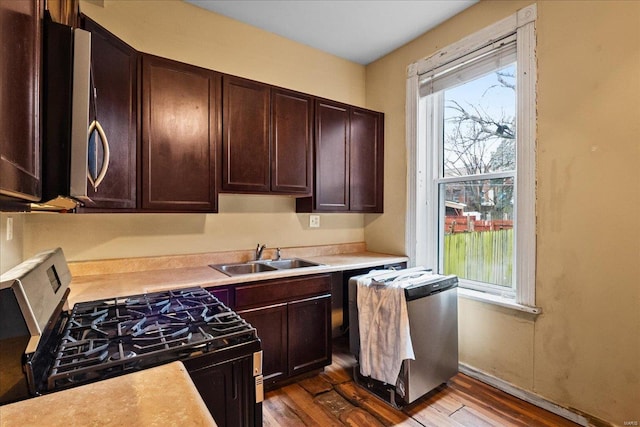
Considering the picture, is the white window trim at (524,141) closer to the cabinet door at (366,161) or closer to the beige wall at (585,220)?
the beige wall at (585,220)

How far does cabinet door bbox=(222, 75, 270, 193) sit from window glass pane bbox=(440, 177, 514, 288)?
5.24ft

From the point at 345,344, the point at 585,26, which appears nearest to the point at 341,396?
the point at 345,344

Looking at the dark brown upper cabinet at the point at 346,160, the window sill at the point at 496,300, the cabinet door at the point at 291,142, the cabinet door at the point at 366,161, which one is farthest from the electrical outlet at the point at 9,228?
the window sill at the point at 496,300

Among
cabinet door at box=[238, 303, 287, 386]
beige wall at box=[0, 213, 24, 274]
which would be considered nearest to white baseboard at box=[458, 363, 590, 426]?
cabinet door at box=[238, 303, 287, 386]

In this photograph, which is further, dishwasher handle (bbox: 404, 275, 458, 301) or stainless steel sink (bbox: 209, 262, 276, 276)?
stainless steel sink (bbox: 209, 262, 276, 276)

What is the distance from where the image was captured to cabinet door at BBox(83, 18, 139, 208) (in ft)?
5.34

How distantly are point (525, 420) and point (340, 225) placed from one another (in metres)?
2.04

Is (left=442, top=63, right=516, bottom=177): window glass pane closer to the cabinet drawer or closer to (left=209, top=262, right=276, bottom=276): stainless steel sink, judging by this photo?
the cabinet drawer

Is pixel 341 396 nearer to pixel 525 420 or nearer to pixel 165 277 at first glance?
pixel 525 420

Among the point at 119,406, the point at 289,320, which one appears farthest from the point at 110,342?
the point at 289,320

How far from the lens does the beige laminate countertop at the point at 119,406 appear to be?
0.66 meters

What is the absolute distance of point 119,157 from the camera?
177cm

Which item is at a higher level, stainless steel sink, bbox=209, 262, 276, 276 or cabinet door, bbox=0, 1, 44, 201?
cabinet door, bbox=0, 1, 44, 201

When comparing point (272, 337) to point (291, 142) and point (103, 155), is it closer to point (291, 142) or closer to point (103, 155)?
point (291, 142)
